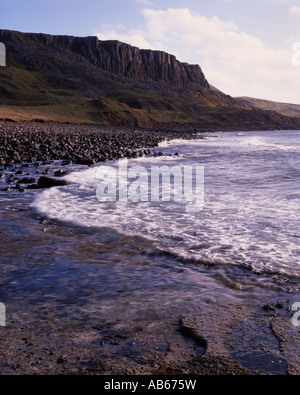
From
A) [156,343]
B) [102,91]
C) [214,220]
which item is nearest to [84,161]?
[214,220]

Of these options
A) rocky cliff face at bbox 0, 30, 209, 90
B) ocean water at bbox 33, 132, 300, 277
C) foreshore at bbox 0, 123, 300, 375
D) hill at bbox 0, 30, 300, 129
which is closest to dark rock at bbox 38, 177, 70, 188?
ocean water at bbox 33, 132, 300, 277

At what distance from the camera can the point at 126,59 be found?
144750 millimetres

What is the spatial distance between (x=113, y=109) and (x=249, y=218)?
59.7 m

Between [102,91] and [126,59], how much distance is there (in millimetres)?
54557

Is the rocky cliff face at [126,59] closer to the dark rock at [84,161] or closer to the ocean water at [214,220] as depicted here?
the dark rock at [84,161]

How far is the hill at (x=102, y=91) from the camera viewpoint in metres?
61.7

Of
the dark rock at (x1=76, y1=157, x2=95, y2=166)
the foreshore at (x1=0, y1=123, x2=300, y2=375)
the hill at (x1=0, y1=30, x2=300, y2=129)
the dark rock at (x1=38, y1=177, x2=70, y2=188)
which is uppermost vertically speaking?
the hill at (x1=0, y1=30, x2=300, y2=129)

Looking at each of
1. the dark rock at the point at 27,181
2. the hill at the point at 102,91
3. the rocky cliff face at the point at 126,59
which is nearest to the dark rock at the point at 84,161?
the dark rock at the point at 27,181

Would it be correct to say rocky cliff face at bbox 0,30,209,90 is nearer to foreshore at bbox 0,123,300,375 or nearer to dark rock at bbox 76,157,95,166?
dark rock at bbox 76,157,95,166

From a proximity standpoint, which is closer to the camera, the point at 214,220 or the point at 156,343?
the point at 156,343

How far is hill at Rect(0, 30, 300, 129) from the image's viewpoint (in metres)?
61.7

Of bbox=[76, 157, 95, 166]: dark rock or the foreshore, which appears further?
bbox=[76, 157, 95, 166]: dark rock

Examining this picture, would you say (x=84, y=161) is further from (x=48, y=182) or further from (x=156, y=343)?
(x=156, y=343)

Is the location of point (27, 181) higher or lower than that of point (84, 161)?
lower
